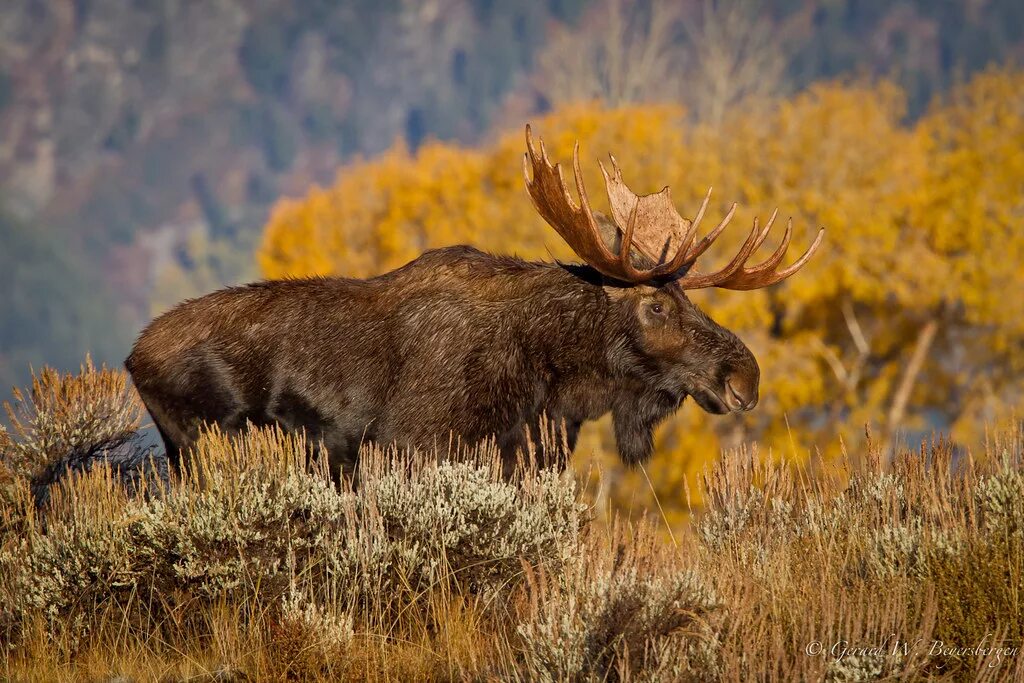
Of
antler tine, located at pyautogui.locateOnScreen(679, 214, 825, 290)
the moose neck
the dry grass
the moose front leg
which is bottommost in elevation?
the dry grass

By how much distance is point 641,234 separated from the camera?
24.2 ft

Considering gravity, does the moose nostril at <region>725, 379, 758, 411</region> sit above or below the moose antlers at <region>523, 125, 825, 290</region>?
below

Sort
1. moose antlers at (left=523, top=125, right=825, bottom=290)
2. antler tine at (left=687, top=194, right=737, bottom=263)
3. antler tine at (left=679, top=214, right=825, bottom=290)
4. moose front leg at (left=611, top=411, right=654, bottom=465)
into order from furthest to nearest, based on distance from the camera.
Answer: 1. moose front leg at (left=611, top=411, right=654, bottom=465)
2. antler tine at (left=679, top=214, right=825, bottom=290)
3. moose antlers at (left=523, top=125, right=825, bottom=290)
4. antler tine at (left=687, top=194, right=737, bottom=263)

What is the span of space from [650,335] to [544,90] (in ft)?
177

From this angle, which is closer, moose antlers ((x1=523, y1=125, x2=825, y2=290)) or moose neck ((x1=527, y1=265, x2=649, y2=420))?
moose antlers ((x1=523, y1=125, x2=825, y2=290))

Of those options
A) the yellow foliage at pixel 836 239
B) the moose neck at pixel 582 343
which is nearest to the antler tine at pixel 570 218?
the moose neck at pixel 582 343

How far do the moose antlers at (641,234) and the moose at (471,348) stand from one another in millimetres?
15

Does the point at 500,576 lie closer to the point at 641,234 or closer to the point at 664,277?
the point at 664,277

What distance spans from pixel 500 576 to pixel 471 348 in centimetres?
148

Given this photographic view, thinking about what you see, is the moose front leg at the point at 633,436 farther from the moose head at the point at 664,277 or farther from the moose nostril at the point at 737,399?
the moose nostril at the point at 737,399

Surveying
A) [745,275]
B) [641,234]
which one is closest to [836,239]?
[745,275]

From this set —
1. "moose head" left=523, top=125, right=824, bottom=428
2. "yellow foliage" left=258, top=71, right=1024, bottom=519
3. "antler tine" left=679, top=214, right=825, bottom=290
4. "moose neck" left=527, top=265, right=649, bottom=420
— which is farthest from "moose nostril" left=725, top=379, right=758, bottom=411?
"yellow foliage" left=258, top=71, right=1024, bottom=519

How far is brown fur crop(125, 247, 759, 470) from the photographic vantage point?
22.5 ft

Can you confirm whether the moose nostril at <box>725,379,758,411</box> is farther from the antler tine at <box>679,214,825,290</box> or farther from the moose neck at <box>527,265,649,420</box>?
the antler tine at <box>679,214,825,290</box>
